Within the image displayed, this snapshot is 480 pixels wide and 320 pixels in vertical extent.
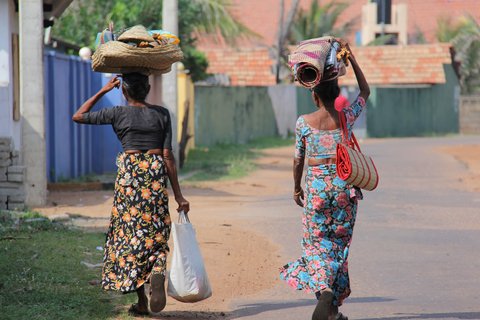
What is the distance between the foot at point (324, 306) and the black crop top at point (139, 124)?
143 cm

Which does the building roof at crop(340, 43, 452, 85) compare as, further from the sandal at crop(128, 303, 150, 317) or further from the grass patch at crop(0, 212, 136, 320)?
the sandal at crop(128, 303, 150, 317)

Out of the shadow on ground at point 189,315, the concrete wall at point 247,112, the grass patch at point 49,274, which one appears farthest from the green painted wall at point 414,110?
the shadow on ground at point 189,315

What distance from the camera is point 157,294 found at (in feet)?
22.0

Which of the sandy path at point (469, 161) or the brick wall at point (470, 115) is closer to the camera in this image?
the sandy path at point (469, 161)

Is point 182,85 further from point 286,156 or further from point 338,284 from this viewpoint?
point 338,284

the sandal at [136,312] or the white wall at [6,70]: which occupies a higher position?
the white wall at [6,70]

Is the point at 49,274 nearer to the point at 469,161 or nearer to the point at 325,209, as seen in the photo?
the point at 325,209

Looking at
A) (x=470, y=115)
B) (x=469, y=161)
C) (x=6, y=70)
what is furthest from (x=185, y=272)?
(x=470, y=115)

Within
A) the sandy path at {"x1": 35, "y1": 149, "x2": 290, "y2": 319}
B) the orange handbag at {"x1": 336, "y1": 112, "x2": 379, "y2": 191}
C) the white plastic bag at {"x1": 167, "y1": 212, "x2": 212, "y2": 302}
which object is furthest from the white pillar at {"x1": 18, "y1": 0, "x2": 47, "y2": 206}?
the orange handbag at {"x1": 336, "y1": 112, "x2": 379, "y2": 191}

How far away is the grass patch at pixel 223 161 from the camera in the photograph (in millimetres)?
19656

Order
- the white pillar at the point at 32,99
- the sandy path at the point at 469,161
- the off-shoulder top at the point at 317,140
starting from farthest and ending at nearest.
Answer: the sandy path at the point at 469,161, the white pillar at the point at 32,99, the off-shoulder top at the point at 317,140

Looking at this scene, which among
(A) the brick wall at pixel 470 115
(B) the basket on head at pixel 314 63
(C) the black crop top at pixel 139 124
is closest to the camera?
(B) the basket on head at pixel 314 63

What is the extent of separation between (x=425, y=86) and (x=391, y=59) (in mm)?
1819

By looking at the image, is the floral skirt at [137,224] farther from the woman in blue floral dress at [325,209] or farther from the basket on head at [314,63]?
the basket on head at [314,63]
